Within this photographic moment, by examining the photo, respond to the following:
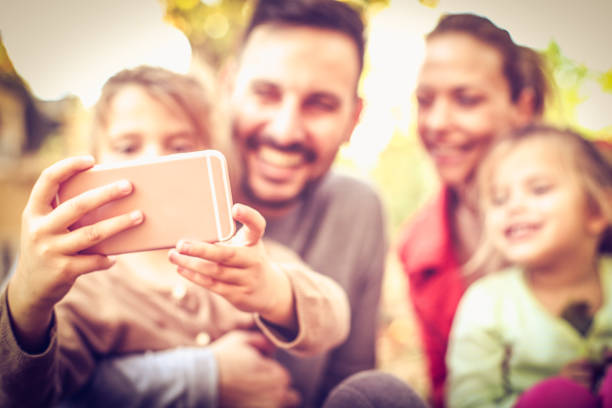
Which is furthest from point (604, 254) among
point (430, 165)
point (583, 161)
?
point (430, 165)

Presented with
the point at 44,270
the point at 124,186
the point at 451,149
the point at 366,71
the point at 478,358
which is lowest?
the point at 478,358

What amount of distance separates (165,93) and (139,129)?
77mm

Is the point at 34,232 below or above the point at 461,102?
below

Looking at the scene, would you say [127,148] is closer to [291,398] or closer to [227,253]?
[227,253]

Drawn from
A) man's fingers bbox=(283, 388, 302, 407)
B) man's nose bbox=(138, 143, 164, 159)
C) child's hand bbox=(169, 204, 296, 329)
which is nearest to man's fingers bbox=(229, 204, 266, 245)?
child's hand bbox=(169, 204, 296, 329)

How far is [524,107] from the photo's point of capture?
792 millimetres

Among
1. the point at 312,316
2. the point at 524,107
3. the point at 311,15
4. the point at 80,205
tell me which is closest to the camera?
the point at 80,205

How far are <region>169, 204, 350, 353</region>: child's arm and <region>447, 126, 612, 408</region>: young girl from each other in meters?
0.26

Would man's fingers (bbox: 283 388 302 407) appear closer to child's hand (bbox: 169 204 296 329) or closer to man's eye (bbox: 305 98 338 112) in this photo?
child's hand (bbox: 169 204 296 329)

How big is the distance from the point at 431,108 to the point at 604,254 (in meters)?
0.41

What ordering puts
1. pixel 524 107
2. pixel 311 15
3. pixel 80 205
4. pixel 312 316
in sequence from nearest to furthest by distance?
pixel 80 205, pixel 312 316, pixel 311 15, pixel 524 107

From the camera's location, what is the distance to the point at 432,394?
0.88 metres

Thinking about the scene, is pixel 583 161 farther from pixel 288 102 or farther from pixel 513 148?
pixel 288 102

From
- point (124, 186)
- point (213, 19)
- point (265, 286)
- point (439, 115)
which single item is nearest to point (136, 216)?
point (124, 186)
